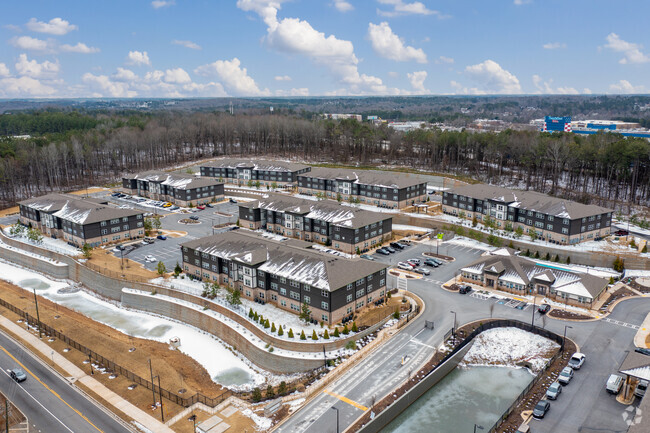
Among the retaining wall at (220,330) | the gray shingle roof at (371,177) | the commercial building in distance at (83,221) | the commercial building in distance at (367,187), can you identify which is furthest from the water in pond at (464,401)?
the commercial building in distance at (83,221)

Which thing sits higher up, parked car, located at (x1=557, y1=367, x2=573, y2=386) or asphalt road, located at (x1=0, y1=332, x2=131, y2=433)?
parked car, located at (x1=557, y1=367, x2=573, y2=386)

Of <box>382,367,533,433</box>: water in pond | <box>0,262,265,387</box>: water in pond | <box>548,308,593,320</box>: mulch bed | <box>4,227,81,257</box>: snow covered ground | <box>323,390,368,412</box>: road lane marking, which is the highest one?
<box>4,227,81,257</box>: snow covered ground

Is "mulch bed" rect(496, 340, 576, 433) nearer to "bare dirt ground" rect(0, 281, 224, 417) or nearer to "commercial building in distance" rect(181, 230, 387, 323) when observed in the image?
"commercial building in distance" rect(181, 230, 387, 323)

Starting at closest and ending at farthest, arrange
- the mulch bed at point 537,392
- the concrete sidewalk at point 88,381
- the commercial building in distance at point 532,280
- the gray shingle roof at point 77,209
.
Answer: the mulch bed at point 537,392, the concrete sidewalk at point 88,381, the commercial building in distance at point 532,280, the gray shingle roof at point 77,209

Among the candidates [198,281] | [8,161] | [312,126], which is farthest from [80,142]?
[198,281]

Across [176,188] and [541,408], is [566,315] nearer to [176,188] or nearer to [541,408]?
[541,408]

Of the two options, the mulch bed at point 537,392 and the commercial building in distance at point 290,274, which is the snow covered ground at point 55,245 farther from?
the mulch bed at point 537,392

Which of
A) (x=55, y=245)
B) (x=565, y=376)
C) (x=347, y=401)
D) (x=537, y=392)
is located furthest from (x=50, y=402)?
(x=55, y=245)

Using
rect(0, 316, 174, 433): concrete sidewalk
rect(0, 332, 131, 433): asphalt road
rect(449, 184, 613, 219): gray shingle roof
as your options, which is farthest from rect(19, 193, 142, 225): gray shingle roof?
rect(449, 184, 613, 219): gray shingle roof
